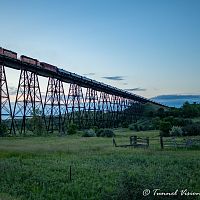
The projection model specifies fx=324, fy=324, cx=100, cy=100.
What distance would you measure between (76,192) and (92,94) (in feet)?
150

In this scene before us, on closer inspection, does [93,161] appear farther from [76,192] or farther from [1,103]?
[1,103]

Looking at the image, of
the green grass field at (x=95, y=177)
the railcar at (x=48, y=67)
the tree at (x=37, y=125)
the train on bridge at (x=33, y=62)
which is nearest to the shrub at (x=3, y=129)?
the tree at (x=37, y=125)

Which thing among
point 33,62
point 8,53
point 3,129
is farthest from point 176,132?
point 8,53

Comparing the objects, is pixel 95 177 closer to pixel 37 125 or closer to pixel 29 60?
pixel 29 60

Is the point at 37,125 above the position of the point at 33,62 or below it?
below

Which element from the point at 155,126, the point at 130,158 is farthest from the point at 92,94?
the point at 130,158

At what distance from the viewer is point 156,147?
2464cm

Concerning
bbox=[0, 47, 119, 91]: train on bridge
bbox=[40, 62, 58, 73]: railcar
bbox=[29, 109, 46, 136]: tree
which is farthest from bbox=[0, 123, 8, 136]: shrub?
bbox=[40, 62, 58, 73]: railcar

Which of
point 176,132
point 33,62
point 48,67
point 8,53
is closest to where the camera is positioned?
point 8,53

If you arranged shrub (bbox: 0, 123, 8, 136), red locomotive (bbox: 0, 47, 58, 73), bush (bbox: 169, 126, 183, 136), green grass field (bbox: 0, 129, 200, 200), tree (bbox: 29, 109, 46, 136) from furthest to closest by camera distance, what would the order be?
tree (bbox: 29, 109, 46, 136) < bush (bbox: 169, 126, 183, 136) < shrub (bbox: 0, 123, 8, 136) < red locomotive (bbox: 0, 47, 58, 73) < green grass field (bbox: 0, 129, 200, 200)

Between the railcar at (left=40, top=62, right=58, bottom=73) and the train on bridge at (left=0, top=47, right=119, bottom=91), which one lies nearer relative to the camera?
the train on bridge at (left=0, top=47, right=119, bottom=91)

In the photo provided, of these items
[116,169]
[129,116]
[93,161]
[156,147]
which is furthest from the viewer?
[129,116]

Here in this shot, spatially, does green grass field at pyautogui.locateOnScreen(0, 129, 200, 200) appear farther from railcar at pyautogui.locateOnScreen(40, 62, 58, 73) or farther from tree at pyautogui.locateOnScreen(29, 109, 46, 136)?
railcar at pyautogui.locateOnScreen(40, 62, 58, 73)

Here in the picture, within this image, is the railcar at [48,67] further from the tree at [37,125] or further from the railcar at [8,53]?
the tree at [37,125]
